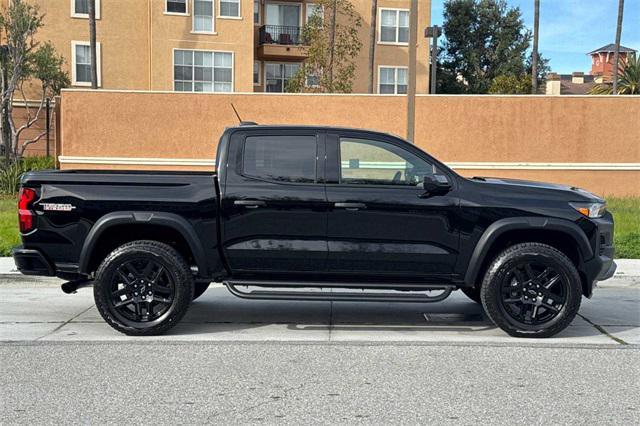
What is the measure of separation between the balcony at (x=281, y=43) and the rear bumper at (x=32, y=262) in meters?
31.4

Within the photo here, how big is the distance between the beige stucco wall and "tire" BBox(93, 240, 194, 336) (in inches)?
560

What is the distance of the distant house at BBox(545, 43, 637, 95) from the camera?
49475 millimetres

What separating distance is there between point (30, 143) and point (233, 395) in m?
31.0

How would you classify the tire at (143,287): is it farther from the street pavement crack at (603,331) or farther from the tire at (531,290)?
the street pavement crack at (603,331)

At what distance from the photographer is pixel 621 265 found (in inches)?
418

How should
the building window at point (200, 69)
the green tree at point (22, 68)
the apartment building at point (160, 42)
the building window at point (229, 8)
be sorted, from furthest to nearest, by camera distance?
the building window at point (229, 8) < the building window at point (200, 69) < the apartment building at point (160, 42) < the green tree at point (22, 68)

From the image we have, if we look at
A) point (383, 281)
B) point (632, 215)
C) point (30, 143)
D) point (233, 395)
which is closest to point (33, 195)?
point (233, 395)

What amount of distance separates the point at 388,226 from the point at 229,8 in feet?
97.7

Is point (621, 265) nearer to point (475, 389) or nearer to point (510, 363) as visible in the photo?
point (510, 363)

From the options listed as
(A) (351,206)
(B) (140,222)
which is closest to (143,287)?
(B) (140,222)

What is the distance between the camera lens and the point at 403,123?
2048 centimetres

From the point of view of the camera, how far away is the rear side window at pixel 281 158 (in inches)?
263

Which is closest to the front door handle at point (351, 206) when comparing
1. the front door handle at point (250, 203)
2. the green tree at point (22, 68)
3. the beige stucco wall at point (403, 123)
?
the front door handle at point (250, 203)

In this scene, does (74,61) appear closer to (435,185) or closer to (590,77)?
(435,185)
